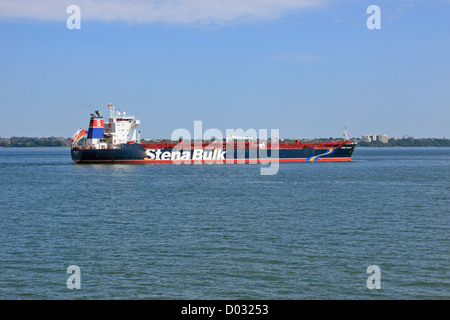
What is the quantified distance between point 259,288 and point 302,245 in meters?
5.52

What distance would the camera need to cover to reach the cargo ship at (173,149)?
74.4 meters

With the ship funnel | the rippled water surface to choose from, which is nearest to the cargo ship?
the ship funnel

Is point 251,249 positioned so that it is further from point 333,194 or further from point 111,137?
point 111,137

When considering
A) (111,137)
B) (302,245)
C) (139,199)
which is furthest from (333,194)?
(111,137)

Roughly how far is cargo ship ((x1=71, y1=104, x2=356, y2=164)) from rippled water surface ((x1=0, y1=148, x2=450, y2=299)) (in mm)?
39592

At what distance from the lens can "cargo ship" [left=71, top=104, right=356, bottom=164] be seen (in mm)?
74438

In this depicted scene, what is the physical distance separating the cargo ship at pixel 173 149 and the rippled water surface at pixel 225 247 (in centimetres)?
3959
